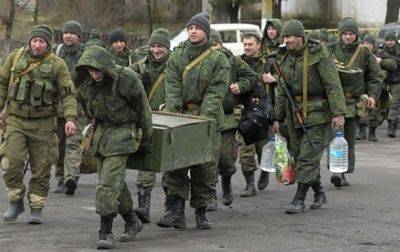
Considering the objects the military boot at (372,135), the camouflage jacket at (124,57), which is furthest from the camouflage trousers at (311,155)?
the military boot at (372,135)

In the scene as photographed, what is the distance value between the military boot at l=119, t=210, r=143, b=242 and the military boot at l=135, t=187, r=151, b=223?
0.73 meters

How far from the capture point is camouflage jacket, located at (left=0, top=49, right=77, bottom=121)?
9.80 metres

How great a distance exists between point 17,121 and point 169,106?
145 cm

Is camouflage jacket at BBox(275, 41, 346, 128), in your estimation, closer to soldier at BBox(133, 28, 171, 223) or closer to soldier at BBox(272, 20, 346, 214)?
soldier at BBox(272, 20, 346, 214)

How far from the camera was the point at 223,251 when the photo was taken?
8.48 metres

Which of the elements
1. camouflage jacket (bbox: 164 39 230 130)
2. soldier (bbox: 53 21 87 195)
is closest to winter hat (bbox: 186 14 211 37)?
camouflage jacket (bbox: 164 39 230 130)

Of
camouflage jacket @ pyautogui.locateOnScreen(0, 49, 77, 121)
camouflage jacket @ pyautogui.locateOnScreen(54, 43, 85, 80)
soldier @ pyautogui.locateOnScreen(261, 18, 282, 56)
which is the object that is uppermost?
soldier @ pyautogui.locateOnScreen(261, 18, 282, 56)

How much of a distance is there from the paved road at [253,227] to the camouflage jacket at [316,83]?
3.29 ft

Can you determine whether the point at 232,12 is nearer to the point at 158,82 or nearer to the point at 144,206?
the point at 158,82

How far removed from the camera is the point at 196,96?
31.3 feet

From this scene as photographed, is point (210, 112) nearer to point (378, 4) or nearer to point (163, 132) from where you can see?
point (163, 132)

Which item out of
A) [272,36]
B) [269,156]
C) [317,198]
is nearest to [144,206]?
[269,156]

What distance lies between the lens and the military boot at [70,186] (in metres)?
11.9

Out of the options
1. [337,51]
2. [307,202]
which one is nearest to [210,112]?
[307,202]
